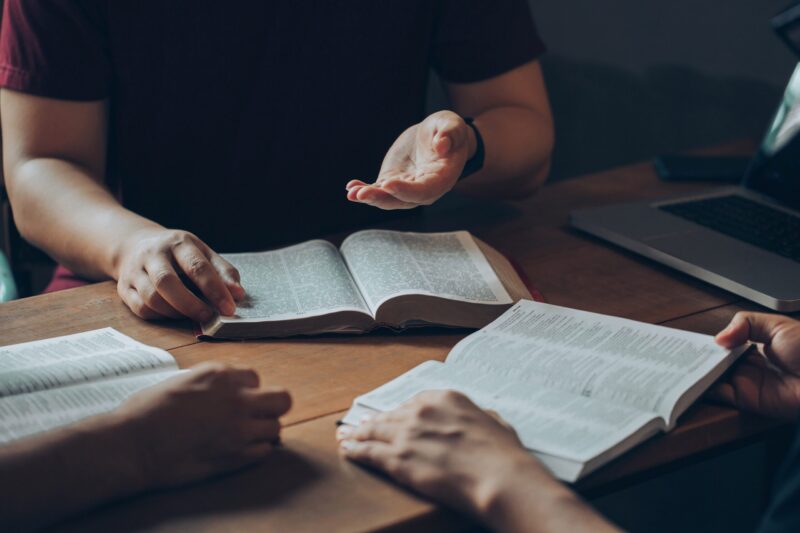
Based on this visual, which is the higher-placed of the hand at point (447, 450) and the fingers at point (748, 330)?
the fingers at point (748, 330)

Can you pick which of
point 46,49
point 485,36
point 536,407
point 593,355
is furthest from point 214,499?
point 485,36

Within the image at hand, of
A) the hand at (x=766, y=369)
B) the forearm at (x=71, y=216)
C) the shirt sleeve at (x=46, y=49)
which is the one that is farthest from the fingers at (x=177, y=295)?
the hand at (x=766, y=369)

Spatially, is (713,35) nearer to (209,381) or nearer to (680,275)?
(680,275)

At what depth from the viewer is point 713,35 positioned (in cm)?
207

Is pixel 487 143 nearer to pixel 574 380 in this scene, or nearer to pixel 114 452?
pixel 574 380

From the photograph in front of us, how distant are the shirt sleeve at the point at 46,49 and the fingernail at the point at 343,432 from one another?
716 millimetres

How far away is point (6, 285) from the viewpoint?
1229 millimetres

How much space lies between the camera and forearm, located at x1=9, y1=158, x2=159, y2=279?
1.12 meters

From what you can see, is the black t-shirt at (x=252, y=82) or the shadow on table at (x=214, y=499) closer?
the shadow on table at (x=214, y=499)

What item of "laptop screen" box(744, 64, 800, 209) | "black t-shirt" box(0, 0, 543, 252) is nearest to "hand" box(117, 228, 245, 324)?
"black t-shirt" box(0, 0, 543, 252)

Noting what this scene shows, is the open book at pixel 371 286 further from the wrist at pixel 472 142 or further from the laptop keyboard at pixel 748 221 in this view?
the laptop keyboard at pixel 748 221

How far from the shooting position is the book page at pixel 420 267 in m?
1.01

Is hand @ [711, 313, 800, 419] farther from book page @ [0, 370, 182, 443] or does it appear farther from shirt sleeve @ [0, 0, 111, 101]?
shirt sleeve @ [0, 0, 111, 101]

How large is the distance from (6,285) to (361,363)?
0.58 meters
